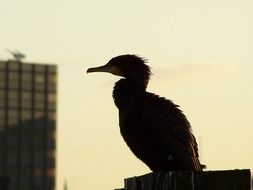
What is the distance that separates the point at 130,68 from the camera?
11.9m

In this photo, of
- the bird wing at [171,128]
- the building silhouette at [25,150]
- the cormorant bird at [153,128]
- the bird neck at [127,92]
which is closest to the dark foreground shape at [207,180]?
the cormorant bird at [153,128]

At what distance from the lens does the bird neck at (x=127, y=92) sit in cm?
1116

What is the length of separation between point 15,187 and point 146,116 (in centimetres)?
18195

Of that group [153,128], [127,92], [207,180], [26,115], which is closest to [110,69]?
[127,92]

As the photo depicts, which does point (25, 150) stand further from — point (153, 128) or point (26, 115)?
point (153, 128)

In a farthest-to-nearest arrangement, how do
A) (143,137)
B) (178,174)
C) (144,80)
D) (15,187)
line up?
1. (15,187)
2. (144,80)
3. (143,137)
4. (178,174)

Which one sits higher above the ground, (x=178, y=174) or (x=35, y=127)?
(x=35, y=127)

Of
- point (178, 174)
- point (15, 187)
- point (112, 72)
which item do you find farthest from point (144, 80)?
point (15, 187)

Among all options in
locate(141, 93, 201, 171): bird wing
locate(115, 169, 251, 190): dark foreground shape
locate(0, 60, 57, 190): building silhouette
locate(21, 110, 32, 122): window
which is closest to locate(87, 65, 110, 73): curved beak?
locate(141, 93, 201, 171): bird wing

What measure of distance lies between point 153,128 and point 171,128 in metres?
0.28

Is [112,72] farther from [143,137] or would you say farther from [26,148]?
[26,148]

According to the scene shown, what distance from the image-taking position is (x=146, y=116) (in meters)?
10.6

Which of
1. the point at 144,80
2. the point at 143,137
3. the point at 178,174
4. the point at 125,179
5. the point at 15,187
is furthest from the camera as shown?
the point at 15,187

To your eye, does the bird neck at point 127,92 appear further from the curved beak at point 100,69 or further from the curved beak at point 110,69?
the curved beak at point 100,69
